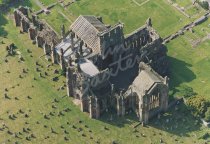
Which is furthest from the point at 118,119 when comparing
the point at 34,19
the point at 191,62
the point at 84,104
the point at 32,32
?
the point at 34,19

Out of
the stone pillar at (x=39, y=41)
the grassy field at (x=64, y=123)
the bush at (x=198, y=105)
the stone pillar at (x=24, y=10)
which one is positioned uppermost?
the stone pillar at (x=24, y=10)

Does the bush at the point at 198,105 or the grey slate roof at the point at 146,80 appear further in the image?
the bush at the point at 198,105

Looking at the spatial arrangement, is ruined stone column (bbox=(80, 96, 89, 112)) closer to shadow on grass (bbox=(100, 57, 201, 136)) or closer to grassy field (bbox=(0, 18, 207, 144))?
grassy field (bbox=(0, 18, 207, 144))

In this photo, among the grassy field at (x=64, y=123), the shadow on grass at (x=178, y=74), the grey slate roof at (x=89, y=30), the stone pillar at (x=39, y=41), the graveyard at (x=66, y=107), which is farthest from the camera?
the stone pillar at (x=39, y=41)

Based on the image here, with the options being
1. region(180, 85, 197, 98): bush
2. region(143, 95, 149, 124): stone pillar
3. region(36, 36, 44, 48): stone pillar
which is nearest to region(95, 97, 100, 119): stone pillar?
region(143, 95, 149, 124): stone pillar

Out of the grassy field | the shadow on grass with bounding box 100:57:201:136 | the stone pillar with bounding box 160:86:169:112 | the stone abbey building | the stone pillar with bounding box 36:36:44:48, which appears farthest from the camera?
the stone pillar with bounding box 36:36:44:48

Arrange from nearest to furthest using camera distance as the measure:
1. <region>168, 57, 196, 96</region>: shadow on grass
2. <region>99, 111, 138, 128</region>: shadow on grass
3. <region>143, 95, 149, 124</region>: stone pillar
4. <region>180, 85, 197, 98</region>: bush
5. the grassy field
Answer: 1. <region>143, 95, 149, 124</region>: stone pillar
2. the grassy field
3. <region>99, 111, 138, 128</region>: shadow on grass
4. <region>180, 85, 197, 98</region>: bush
5. <region>168, 57, 196, 96</region>: shadow on grass

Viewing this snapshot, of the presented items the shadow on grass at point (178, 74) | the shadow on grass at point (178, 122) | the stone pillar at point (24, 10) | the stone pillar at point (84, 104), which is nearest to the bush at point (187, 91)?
the shadow on grass at point (178, 74)

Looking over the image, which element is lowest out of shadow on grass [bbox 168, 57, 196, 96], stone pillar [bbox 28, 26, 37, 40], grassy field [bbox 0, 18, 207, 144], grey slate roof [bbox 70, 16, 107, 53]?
grassy field [bbox 0, 18, 207, 144]

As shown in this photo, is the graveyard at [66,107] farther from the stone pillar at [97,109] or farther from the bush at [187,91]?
the stone pillar at [97,109]
